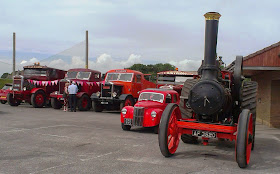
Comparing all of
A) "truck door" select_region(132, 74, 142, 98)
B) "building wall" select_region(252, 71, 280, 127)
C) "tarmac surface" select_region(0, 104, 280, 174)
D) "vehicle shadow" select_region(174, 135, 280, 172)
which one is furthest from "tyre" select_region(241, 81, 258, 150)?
"truck door" select_region(132, 74, 142, 98)

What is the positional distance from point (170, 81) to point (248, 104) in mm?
9165

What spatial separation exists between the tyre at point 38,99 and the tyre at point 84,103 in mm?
2745

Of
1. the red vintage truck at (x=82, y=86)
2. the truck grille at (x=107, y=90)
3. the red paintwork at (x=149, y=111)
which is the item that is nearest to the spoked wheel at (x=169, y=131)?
the red paintwork at (x=149, y=111)

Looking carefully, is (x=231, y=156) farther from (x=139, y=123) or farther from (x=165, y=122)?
(x=139, y=123)

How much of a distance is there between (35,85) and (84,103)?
3565 mm

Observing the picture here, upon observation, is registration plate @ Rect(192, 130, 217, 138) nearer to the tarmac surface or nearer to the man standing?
the tarmac surface

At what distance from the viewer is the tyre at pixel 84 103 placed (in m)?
17.1

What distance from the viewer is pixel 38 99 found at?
18078mm

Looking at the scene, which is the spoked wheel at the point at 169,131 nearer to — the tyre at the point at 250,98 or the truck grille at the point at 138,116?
the tyre at the point at 250,98

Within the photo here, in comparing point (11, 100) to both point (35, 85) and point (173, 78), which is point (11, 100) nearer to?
point (35, 85)

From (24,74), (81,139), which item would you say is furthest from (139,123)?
(24,74)

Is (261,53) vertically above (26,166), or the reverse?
(261,53)

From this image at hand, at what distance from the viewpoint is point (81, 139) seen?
8.11 meters

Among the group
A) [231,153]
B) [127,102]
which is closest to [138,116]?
[231,153]
